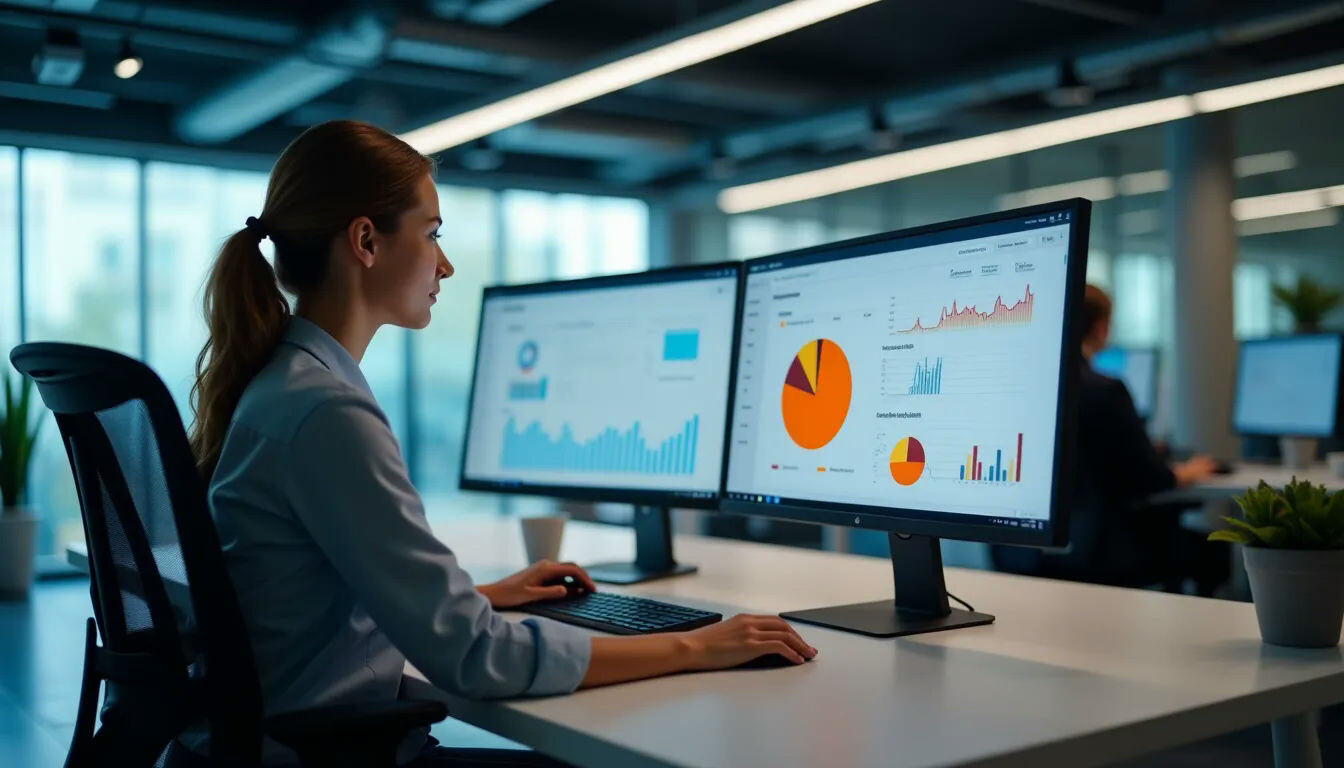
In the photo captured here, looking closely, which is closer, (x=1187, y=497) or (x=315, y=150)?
(x=315, y=150)

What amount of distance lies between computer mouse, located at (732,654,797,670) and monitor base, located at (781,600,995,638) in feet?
0.66

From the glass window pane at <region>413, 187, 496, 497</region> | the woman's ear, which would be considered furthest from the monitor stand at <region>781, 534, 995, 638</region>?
the glass window pane at <region>413, 187, 496, 497</region>

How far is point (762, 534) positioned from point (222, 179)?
4.67 metres

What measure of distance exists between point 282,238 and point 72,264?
24.2ft

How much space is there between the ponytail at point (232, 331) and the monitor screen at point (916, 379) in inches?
29.5

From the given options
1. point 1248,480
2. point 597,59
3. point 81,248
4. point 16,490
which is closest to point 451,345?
point 81,248

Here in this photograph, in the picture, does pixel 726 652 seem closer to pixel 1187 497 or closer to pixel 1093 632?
pixel 1093 632

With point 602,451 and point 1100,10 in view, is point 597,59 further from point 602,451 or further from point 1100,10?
point 1100,10

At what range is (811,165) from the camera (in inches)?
305

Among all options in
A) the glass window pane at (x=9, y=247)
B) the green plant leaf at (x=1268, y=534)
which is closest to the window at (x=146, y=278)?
the glass window pane at (x=9, y=247)

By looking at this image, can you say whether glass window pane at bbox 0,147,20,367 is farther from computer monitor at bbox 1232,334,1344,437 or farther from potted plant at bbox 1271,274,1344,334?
potted plant at bbox 1271,274,1344,334

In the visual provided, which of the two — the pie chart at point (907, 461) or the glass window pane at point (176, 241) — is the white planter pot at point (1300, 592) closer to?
the pie chart at point (907, 461)

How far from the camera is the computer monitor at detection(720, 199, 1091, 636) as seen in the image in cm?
141

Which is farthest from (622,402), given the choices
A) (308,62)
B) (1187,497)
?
(308,62)
